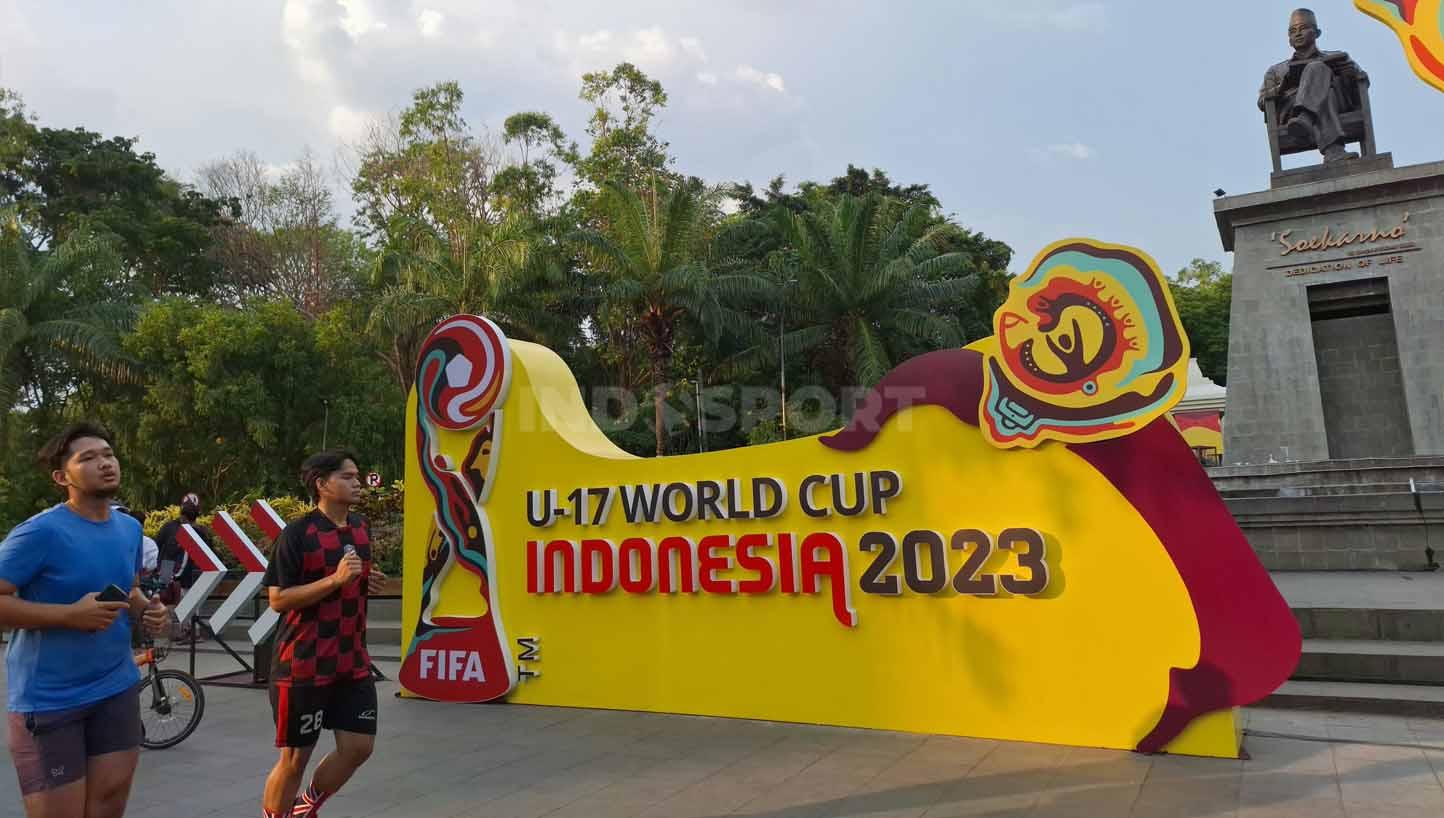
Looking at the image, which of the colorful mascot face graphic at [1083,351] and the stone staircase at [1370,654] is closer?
the colorful mascot face graphic at [1083,351]

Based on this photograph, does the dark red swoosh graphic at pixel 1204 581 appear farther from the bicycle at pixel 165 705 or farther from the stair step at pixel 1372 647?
the bicycle at pixel 165 705

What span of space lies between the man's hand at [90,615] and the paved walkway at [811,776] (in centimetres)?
211

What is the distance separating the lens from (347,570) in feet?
11.7

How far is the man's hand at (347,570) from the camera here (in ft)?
11.7

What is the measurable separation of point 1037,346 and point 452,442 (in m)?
4.81

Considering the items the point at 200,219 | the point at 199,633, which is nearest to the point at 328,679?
the point at 199,633

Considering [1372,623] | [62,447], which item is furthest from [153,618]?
[1372,623]

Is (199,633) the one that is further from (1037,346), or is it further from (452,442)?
(1037,346)

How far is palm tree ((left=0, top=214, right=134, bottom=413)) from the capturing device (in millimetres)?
19375

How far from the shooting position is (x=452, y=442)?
7.59m

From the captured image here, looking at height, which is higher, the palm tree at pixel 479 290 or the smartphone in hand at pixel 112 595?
the palm tree at pixel 479 290

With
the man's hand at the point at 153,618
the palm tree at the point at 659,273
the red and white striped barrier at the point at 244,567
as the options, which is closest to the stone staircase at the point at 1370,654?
the man's hand at the point at 153,618

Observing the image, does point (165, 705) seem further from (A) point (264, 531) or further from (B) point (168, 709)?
(A) point (264, 531)

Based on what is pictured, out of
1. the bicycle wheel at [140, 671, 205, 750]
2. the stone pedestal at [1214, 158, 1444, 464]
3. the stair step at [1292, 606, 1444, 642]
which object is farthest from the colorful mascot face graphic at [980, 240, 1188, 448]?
the stone pedestal at [1214, 158, 1444, 464]
